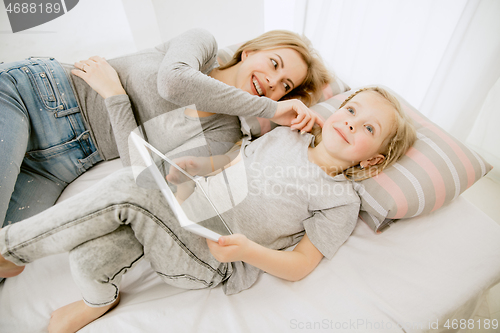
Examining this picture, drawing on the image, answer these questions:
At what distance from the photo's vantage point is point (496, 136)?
1301 mm

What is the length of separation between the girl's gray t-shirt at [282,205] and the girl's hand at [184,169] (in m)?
0.05

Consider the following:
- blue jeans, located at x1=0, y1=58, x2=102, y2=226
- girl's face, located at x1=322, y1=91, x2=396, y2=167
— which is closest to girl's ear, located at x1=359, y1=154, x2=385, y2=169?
girl's face, located at x1=322, y1=91, x2=396, y2=167

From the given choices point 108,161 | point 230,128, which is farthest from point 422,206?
point 108,161

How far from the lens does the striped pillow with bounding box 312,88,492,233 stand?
0.76m

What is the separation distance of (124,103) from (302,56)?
0.72 m

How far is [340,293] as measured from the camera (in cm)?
70

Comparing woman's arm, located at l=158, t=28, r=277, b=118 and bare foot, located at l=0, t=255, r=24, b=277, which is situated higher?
woman's arm, located at l=158, t=28, r=277, b=118

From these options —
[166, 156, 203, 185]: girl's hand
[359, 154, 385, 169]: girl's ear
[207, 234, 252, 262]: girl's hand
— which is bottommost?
[207, 234, 252, 262]: girl's hand

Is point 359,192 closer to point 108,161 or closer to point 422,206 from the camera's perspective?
point 422,206

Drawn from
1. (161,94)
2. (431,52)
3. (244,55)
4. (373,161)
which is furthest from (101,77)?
(431,52)

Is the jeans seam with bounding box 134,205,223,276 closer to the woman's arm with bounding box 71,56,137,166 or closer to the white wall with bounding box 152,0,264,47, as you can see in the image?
the woman's arm with bounding box 71,56,137,166

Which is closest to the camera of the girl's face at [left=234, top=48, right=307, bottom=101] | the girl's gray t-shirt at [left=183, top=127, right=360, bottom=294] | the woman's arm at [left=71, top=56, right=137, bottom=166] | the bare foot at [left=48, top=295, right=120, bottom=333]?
the bare foot at [left=48, top=295, right=120, bottom=333]

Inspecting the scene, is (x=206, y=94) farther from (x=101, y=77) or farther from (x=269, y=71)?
(x=101, y=77)

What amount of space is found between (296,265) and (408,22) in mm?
1223
